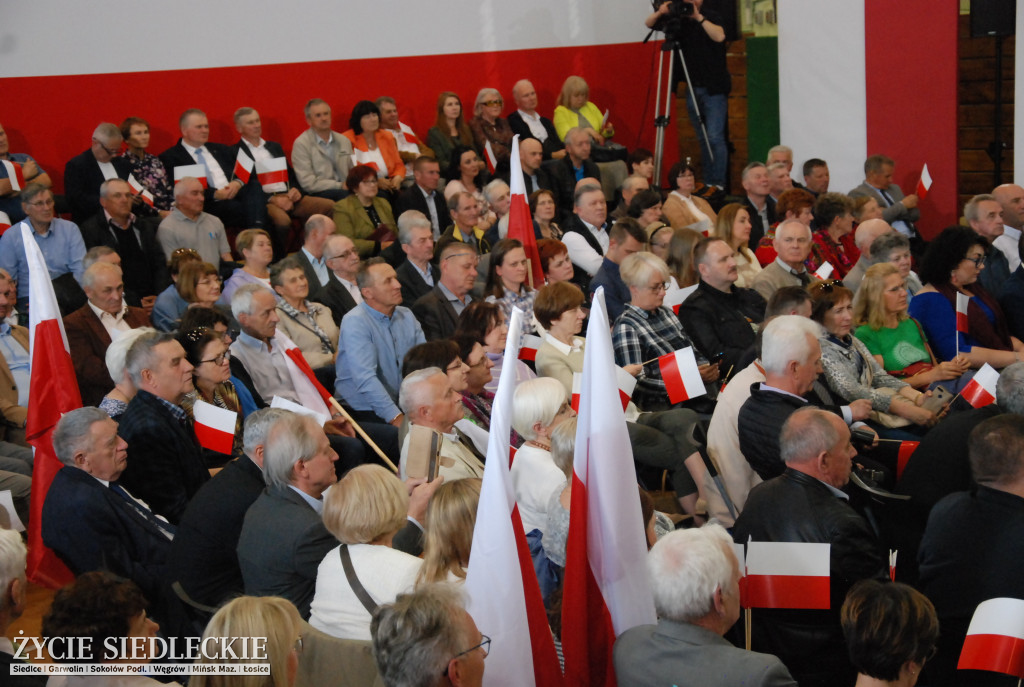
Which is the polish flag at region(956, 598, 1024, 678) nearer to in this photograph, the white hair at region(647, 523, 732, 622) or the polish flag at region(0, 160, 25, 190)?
the white hair at region(647, 523, 732, 622)

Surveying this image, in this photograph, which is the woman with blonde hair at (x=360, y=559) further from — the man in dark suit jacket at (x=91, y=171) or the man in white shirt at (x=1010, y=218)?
the man in white shirt at (x=1010, y=218)

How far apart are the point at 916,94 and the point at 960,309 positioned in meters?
3.96

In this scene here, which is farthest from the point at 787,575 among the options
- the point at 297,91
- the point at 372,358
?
the point at 297,91

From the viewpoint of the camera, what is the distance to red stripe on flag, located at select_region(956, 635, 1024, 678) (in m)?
2.41

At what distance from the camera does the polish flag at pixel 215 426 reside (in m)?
3.86

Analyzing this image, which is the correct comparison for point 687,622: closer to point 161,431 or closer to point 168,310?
point 161,431

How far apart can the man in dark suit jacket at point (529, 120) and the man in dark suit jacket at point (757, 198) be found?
192cm

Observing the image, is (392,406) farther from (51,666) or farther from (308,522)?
(51,666)

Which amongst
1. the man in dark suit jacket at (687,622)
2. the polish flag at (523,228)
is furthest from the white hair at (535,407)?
the polish flag at (523,228)

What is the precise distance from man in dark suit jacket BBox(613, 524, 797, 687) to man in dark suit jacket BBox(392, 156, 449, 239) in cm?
541

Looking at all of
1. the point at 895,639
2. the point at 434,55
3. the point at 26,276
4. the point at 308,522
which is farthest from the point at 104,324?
the point at 434,55

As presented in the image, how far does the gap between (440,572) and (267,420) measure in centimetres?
110

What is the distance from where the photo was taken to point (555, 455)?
2.95 meters

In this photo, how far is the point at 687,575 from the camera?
220 centimetres
